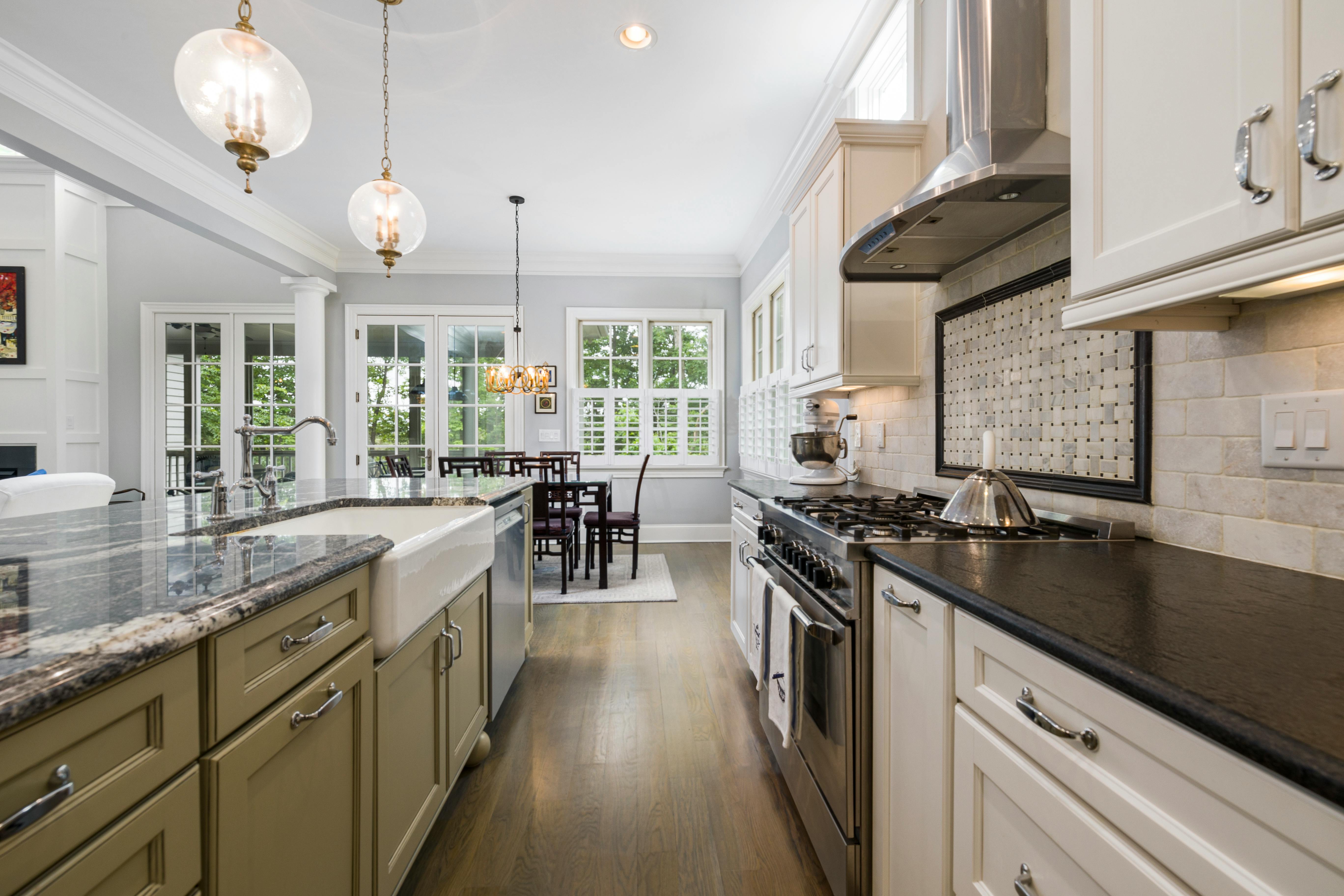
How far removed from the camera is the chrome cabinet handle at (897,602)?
3.56ft

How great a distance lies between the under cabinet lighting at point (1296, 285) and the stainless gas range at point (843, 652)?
53cm

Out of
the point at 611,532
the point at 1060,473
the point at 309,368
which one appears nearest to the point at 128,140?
the point at 309,368

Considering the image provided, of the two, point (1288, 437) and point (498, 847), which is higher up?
point (1288, 437)

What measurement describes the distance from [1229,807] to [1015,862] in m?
0.39

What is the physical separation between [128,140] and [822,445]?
4.42 meters

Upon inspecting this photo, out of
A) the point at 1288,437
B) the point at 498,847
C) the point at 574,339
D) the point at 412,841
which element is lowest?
the point at 498,847

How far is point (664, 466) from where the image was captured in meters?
5.88

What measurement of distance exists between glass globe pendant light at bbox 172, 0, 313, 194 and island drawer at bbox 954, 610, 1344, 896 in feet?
7.00

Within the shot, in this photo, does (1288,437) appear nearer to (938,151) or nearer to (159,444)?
(938,151)

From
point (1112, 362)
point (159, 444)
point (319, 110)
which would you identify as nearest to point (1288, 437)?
point (1112, 362)

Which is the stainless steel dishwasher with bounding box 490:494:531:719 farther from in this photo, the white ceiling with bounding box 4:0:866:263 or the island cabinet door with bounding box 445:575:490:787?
the white ceiling with bounding box 4:0:866:263

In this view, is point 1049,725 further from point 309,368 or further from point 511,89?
point 309,368

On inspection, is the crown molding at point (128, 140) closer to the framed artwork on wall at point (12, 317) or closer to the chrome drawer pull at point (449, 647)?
the framed artwork on wall at point (12, 317)

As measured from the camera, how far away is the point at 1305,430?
3.11 ft
